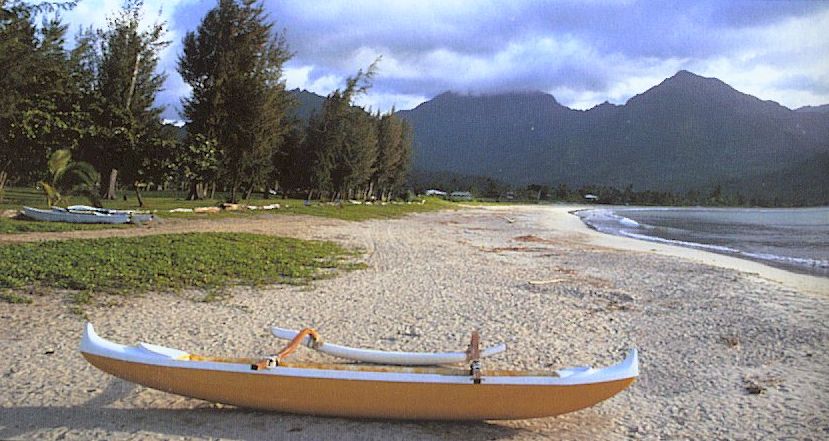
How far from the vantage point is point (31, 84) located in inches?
737

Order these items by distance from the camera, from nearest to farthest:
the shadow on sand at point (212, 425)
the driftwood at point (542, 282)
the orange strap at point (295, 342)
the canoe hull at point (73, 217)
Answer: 1. the shadow on sand at point (212, 425)
2. the orange strap at point (295, 342)
3. the driftwood at point (542, 282)
4. the canoe hull at point (73, 217)

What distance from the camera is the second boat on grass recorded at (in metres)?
15.0

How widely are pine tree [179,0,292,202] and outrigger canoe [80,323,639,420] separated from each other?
21.4m

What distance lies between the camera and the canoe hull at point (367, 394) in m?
3.96

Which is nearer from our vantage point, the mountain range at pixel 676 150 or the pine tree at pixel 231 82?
the pine tree at pixel 231 82

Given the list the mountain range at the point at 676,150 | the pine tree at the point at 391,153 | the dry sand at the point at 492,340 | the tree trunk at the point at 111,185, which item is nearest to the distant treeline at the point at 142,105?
the tree trunk at the point at 111,185

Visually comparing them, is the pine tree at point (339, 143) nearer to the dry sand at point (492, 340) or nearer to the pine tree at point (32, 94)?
the pine tree at point (32, 94)

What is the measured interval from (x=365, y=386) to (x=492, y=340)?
299cm

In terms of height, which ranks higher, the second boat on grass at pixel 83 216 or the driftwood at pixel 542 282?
the second boat on grass at pixel 83 216

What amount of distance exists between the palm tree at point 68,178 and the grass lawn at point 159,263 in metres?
9.05

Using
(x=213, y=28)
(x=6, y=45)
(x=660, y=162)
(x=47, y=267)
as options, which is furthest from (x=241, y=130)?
(x=660, y=162)

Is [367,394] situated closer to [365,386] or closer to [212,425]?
[365,386]

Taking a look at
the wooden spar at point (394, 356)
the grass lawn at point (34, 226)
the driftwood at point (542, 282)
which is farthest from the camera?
the grass lawn at point (34, 226)

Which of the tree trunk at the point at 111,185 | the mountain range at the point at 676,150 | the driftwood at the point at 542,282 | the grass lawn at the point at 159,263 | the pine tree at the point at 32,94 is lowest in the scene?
the driftwood at the point at 542,282
